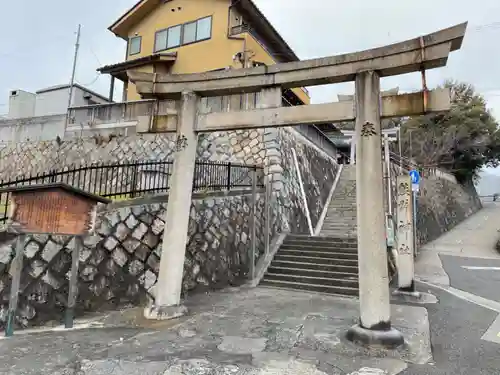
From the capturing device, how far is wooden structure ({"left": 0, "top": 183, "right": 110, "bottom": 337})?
16.2 feet

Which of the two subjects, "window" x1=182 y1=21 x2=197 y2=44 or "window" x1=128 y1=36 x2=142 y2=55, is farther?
"window" x1=128 y1=36 x2=142 y2=55

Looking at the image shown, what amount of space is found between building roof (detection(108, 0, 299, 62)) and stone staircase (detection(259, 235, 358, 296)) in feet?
41.2

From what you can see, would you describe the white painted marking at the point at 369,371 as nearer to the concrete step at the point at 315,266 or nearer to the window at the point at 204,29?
the concrete step at the point at 315,266

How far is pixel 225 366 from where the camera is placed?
12.7ft

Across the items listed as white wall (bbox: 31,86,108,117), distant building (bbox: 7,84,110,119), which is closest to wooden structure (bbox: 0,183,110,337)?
white wall (bbox: 31,86,108,117)

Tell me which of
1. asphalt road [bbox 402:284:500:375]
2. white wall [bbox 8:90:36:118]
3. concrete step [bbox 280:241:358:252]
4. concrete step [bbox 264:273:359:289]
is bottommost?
asphalt road [bbox 402:284:500:375]

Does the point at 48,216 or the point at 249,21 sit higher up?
the point at 249,21

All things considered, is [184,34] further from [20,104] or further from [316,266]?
[316,266]

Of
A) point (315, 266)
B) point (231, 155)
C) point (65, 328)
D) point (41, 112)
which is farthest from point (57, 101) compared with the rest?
point (315, 266)

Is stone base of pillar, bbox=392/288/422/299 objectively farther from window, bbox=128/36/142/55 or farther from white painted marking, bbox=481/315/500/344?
window, bbox=128/36/142/55

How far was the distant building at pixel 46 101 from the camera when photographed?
17375mm

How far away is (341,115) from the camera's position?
17.6ft

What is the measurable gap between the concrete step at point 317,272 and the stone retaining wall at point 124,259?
94cm

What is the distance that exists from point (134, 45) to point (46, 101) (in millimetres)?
6229
